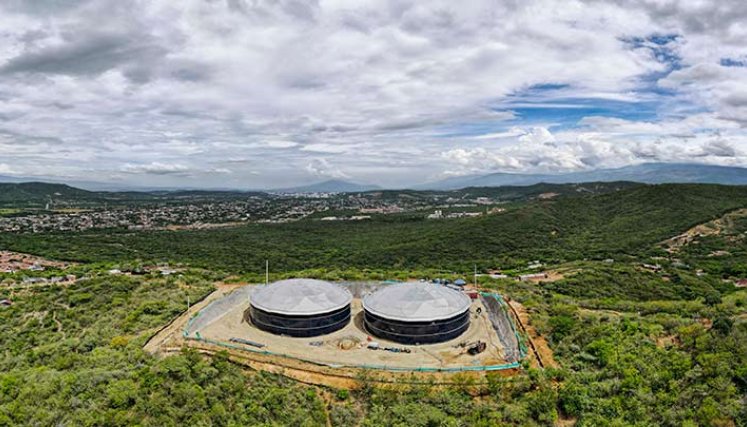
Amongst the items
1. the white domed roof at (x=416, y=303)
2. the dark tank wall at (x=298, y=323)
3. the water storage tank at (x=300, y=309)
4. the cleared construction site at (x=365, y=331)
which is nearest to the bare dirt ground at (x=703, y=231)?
the cleared construction site at (x=365, y=331)

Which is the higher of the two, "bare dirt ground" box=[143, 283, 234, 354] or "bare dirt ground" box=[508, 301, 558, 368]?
"bare dirt ground" box=[143, 283, 234, 354]

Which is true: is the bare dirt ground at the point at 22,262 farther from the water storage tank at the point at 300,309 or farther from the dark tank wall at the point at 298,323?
the dark tank wall at the point at 298,323

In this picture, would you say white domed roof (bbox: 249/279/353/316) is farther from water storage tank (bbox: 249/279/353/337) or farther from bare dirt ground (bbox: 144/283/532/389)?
bare dirt ground (bbox: 144/283/532/389)

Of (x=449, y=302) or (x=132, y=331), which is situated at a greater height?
(x=449, y=302)

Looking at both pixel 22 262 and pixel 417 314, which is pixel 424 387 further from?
pixel 22 262

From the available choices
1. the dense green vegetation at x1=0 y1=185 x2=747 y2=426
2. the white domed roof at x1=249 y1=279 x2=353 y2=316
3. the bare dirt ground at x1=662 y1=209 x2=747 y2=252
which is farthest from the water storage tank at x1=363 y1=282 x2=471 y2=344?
the bare dirt ground at x1=662 y1=209 x2=747 y2=252

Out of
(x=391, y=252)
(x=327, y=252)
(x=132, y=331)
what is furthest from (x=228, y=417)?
(x=327, y=252)

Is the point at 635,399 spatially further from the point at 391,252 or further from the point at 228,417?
the point at 391,252
